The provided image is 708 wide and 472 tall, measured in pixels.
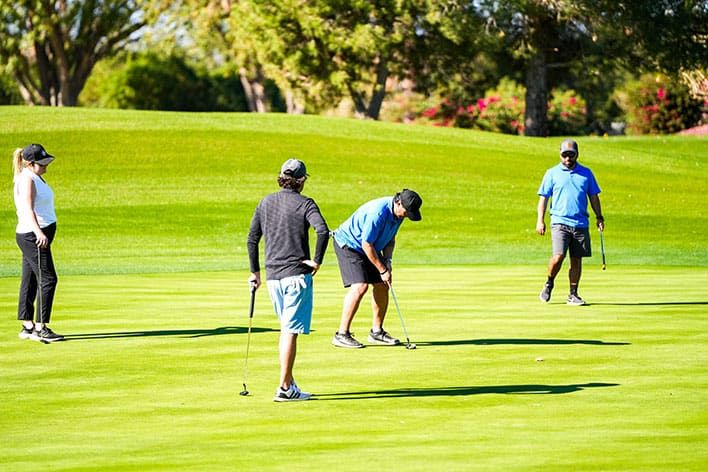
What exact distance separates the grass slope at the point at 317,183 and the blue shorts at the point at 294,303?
52.3 ft

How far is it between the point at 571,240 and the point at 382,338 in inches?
192

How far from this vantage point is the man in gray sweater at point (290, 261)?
36.2ft

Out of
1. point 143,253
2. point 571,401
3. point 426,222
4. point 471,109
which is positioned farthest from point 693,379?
point 471,109

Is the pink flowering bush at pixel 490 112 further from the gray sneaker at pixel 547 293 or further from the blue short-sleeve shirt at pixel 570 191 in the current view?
the blue short-sleeve shirt at pixel 570 191

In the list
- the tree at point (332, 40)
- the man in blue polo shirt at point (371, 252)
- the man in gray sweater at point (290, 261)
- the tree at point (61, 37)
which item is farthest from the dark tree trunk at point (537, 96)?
the man in gray sweater at point (290, 261)

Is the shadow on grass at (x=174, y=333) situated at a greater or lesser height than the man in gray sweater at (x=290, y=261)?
lesser

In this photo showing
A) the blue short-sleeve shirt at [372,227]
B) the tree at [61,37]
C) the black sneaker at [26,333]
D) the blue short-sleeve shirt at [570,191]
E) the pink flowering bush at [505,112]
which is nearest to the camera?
the blue short-sleeve shirt at [372,227]

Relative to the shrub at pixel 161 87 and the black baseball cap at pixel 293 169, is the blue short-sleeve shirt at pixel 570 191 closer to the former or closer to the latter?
the black baseball cap at pixel 293 169

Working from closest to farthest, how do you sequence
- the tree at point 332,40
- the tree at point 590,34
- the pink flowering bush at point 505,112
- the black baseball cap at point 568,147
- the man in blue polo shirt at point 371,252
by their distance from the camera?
1. the man in blue polo shirt at point 371,252
2. the black baseball cap at point 568,147
3. the tree at point 590,34
4. the tree at point 332,40
5. the pink flowering bush at point 505,112

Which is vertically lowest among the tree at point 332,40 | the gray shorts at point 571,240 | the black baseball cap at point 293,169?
the gray shorts at point 571,240

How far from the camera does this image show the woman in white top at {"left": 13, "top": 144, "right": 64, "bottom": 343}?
14.8 meters

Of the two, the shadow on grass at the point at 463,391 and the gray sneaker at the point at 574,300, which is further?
the gray sneaker at the point at 574,300

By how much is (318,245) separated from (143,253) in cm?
2027

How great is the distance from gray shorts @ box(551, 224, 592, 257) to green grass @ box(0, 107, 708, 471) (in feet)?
2.80
